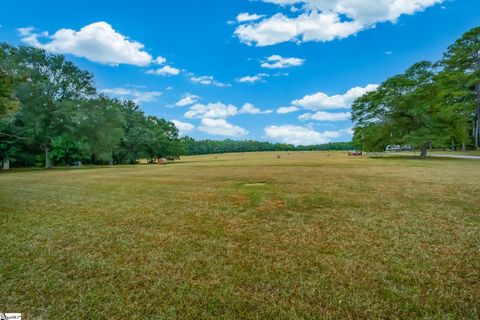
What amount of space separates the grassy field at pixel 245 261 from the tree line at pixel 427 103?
24.4 m

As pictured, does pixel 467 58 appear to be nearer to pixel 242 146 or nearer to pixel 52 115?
pixel 52 115

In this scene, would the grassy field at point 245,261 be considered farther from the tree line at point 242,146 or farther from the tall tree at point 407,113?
the tree line at point 242,146

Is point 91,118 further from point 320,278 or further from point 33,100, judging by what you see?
point 320,278

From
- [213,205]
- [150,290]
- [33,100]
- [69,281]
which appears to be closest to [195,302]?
[150,290]

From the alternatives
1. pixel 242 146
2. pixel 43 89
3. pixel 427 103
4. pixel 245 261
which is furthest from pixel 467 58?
pixel 242 146

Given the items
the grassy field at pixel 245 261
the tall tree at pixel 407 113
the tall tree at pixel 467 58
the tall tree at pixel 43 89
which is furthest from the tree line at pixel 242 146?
the grassy field at pixel 245 261

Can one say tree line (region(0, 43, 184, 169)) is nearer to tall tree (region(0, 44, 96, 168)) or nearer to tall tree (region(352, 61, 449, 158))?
tall tree (region(0, 44, 96, 168))

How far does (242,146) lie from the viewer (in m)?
117

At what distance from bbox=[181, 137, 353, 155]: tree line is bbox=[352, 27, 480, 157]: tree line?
256 feet

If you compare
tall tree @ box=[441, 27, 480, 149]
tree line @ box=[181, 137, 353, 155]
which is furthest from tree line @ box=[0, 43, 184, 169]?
tree line @ box=[181, 137, 353, 155]

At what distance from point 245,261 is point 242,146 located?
11402cm

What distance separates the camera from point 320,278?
9.38 feet

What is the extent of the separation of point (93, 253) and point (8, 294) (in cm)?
111

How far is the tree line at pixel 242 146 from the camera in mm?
102181
